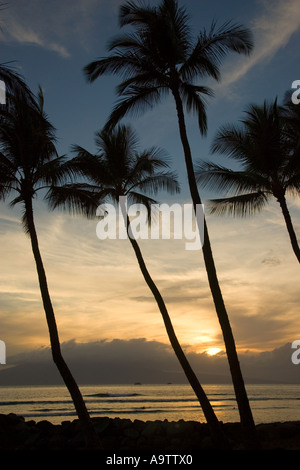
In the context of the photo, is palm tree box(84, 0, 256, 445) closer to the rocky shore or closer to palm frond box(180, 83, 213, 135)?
palm frond box(180, 83, 213, 135)

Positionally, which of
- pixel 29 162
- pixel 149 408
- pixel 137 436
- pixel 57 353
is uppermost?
pixel 29 162

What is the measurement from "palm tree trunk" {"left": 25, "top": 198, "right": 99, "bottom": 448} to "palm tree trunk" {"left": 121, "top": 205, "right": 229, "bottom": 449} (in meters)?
3.12

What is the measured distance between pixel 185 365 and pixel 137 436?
4289mm

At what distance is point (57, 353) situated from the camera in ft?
37.6

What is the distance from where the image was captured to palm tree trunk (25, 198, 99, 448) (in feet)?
35.7

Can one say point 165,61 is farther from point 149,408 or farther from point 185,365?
point 149,408

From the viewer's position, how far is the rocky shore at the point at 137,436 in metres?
13.9

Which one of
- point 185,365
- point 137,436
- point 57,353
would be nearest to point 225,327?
point 185,365

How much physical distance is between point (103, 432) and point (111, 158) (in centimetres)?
1060

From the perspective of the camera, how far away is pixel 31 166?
13328 millimetres

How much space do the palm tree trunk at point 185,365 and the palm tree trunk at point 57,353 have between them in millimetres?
3122

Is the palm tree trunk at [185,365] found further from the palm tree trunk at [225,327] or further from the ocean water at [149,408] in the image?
the ocean water at [149,408]

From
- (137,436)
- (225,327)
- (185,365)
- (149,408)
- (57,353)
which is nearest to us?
(225,327)
